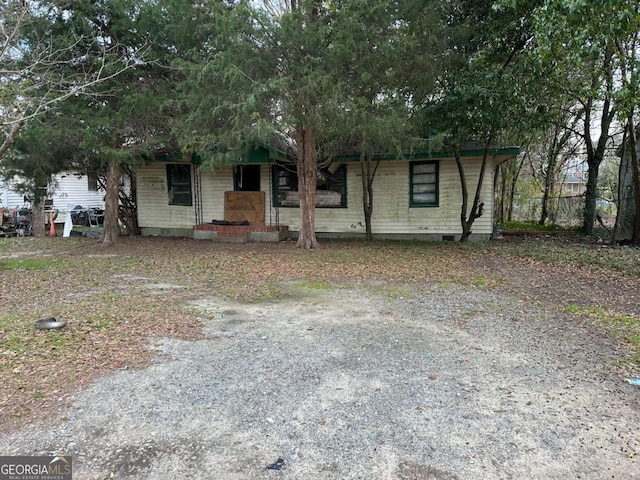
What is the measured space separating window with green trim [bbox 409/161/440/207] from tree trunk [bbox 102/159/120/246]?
842 centimetres

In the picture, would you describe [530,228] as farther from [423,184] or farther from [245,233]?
[245,233]

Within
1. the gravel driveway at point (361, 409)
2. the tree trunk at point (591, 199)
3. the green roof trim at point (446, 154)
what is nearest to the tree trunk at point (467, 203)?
the green roof trim at point (446, 154)

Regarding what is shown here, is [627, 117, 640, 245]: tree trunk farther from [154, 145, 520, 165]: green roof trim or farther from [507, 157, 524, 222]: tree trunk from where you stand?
[507, 157, 524, 222]: tree trunk

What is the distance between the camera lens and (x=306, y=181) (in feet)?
35.3

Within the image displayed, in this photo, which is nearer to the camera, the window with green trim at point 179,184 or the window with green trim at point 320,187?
the window with green trim at point 320,187

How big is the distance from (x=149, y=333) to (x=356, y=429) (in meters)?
2.86

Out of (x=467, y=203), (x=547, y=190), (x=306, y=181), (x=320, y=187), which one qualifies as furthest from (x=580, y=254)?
(x=547, y=190)

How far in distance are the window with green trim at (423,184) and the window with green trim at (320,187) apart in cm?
206

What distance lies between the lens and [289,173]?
46.1ft

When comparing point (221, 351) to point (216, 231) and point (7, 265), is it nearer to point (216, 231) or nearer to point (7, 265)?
point (7, 265)

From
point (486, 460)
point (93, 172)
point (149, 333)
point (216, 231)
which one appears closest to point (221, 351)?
point (149, 333)

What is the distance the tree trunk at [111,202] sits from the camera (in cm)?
1206

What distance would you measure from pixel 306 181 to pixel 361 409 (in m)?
8.18

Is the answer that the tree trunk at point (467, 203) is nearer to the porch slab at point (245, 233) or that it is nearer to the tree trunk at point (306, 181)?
the tree trunk at point (306, 181)
